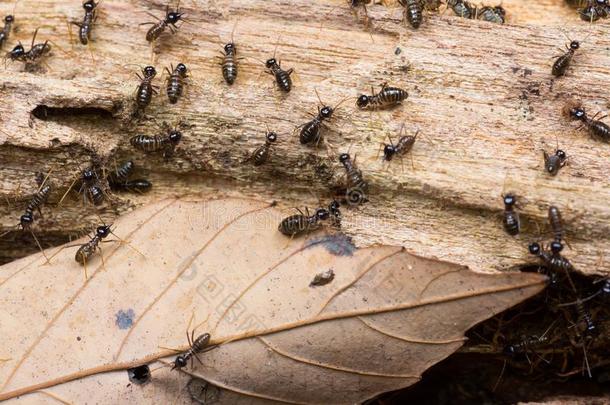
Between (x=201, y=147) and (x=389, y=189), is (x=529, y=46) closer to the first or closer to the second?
(x=389, y=189)

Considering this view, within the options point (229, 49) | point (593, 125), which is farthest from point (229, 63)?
point (593, 125)

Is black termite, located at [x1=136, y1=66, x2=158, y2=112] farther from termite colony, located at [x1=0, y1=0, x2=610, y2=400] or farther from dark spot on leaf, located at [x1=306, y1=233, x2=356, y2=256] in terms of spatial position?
dark spot on leaf, located at [x1=306, y1=233, x2=356, y2=256]

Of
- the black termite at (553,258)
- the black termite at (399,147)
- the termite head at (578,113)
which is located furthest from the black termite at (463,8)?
the black termite at (553,258)

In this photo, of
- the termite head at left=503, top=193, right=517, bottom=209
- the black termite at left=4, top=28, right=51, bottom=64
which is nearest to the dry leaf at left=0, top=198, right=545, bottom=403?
the termite head at left=503, top=193, right=517, bottom=209

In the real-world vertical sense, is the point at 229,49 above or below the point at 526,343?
above

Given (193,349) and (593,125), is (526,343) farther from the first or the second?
(193,349)

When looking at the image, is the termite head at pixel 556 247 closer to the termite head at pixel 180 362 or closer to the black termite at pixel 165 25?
the termite head at pixel 180 362

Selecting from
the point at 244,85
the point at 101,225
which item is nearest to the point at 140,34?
the point at 244,85
